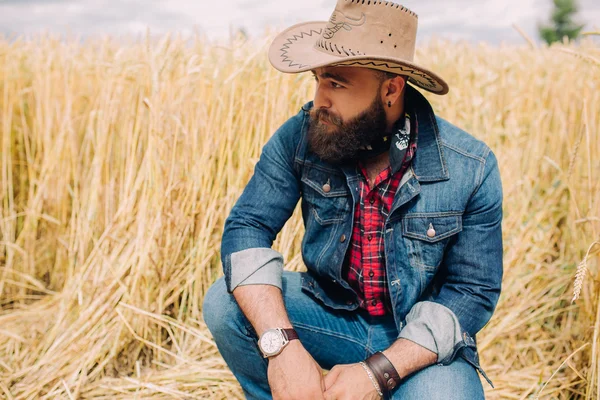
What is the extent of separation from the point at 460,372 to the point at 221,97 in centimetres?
138

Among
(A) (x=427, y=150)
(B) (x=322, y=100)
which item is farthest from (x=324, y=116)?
(A) (x=427, y=150)

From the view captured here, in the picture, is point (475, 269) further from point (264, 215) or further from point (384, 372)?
point (264, 215)

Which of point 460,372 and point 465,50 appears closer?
point 460,372

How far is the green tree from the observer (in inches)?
1053

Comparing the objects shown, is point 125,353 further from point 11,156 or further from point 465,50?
point 465,50

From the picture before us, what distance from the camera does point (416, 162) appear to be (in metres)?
1.46

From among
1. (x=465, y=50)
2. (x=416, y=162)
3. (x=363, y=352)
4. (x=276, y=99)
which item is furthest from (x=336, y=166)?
(x=465, y=50)

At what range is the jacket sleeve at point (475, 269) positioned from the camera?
4.57 ft

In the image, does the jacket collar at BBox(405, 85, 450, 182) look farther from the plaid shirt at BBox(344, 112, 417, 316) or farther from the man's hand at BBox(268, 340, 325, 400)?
the man's hand at BBox(268, 340, 325, 400)

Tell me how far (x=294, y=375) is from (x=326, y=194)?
507 mm

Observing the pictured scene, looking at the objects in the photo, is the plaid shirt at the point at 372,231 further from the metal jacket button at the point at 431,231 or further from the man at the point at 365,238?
the metal jacket button at the point at 431,231

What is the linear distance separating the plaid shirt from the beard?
0.08 meters

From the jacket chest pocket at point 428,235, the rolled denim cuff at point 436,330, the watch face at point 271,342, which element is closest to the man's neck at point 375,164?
the jacket chest pocket at point 428,235

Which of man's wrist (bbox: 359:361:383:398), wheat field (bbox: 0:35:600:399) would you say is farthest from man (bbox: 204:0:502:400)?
wheat field (bbox: 0:35:600:399)
